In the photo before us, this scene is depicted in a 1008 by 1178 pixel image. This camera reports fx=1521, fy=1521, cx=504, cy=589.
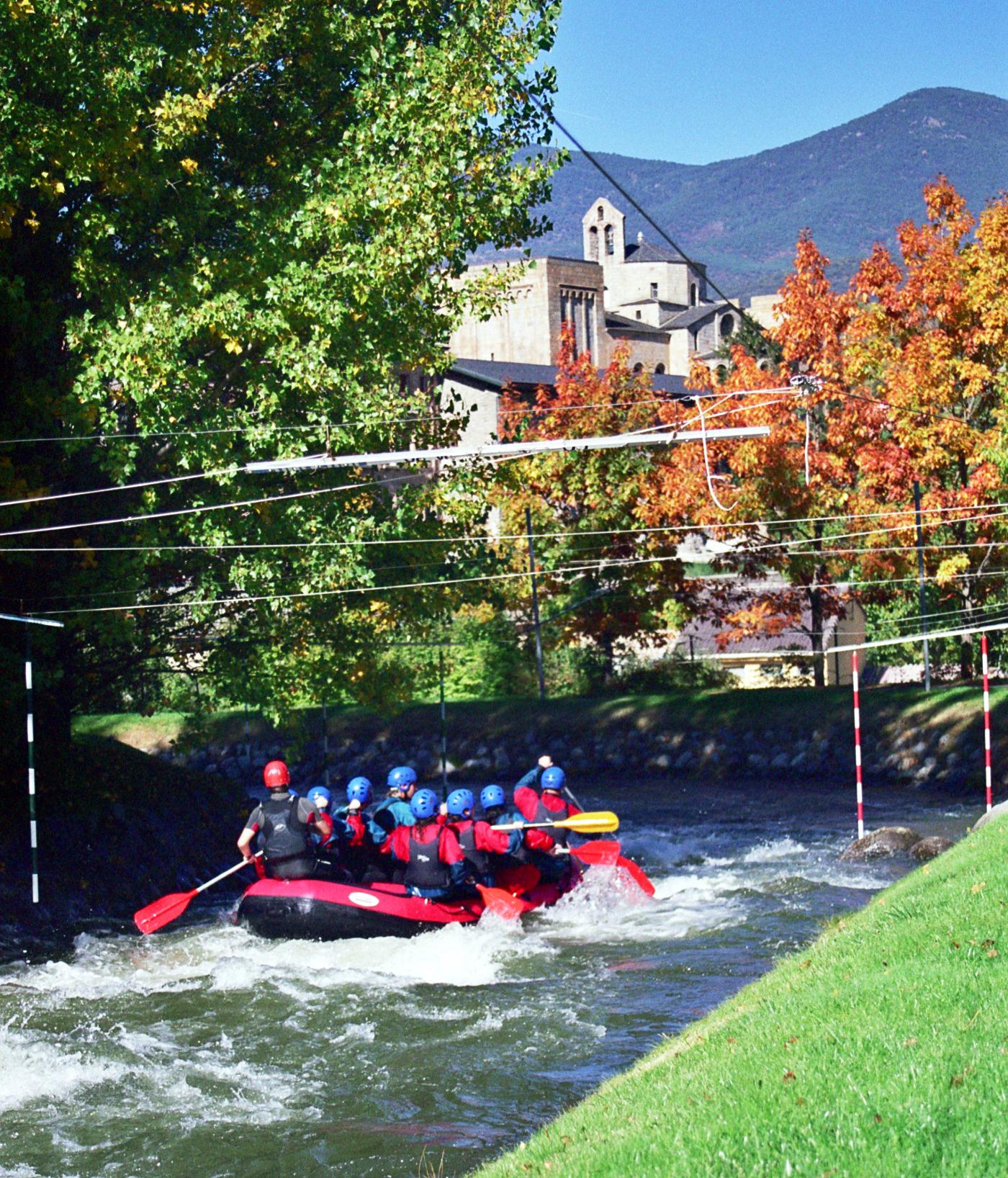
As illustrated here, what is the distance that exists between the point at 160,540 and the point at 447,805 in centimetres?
460

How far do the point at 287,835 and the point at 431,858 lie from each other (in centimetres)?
171

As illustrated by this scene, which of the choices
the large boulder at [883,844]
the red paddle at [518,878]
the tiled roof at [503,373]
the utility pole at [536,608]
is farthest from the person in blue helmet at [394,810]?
the tiled roof at [503,373]

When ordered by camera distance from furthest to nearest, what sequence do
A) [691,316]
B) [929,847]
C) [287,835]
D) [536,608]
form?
1. [691,316]
2. [536,608]
3. [929,847]
4. [287,835]

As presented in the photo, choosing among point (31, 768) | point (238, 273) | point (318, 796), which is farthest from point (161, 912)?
point (238, 273)

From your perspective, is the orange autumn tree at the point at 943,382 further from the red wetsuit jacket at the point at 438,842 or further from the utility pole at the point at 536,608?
the red wetsuit jacket at the point at 438,842

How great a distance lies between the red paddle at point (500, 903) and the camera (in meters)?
17.2

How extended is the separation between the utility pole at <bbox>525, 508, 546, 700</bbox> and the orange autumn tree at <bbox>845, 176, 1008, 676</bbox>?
7342 mm

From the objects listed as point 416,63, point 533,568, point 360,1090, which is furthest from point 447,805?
point 533,568

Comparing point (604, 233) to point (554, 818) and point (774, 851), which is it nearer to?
point (774, 851)

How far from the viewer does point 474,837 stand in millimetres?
17625

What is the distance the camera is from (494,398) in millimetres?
69438

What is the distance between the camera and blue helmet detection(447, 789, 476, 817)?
58.5ft

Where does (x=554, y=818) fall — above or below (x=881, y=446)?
below

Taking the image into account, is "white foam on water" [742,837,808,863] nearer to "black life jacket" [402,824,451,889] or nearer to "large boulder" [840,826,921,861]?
"large boulder" [840,826,921,861]
